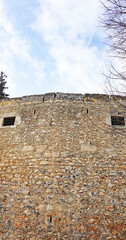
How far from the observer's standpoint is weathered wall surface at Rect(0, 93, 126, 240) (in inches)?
222

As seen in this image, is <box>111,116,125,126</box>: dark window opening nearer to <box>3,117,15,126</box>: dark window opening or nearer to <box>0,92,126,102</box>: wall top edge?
<box>0,92,126,102</box>: wall top edge

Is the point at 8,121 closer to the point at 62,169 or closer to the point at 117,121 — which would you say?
the point at 62,169

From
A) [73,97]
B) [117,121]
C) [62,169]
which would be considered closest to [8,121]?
[73,97]

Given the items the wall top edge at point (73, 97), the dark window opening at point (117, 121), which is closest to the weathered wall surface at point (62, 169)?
the wall top edge at point (73, 97)

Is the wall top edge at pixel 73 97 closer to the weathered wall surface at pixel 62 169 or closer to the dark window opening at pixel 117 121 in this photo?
the weathered wall surface at pixel 62 169

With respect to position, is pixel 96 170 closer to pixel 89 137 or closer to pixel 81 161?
pixel 81 161

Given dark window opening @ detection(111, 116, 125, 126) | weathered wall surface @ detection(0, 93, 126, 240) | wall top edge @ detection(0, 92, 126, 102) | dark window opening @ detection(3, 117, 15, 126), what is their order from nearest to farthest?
weathered wall surface @ detection(0, 93, 126, 240)
dark window opening @ detection(111, 116, 125, 126)
wall top edge @ detection(0, 92, 126, 102)
dark window opening @ detection(3, 117, 15, 126)

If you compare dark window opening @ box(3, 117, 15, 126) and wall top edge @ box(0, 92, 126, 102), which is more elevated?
wall top edge @ box(0, 92, 126, 102)

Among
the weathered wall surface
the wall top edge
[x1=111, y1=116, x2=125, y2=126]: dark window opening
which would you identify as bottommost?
the weathered wall surface

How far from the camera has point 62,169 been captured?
633cm

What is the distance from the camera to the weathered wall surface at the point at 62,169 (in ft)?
18.5

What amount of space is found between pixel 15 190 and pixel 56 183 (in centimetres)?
119

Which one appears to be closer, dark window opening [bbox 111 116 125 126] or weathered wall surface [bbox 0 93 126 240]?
weathered wall surface [bbox 0 93 126 240]

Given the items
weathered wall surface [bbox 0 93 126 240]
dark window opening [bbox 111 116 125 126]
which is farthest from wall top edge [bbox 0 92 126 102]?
dark window opening [bbox 111 116 125 126]
